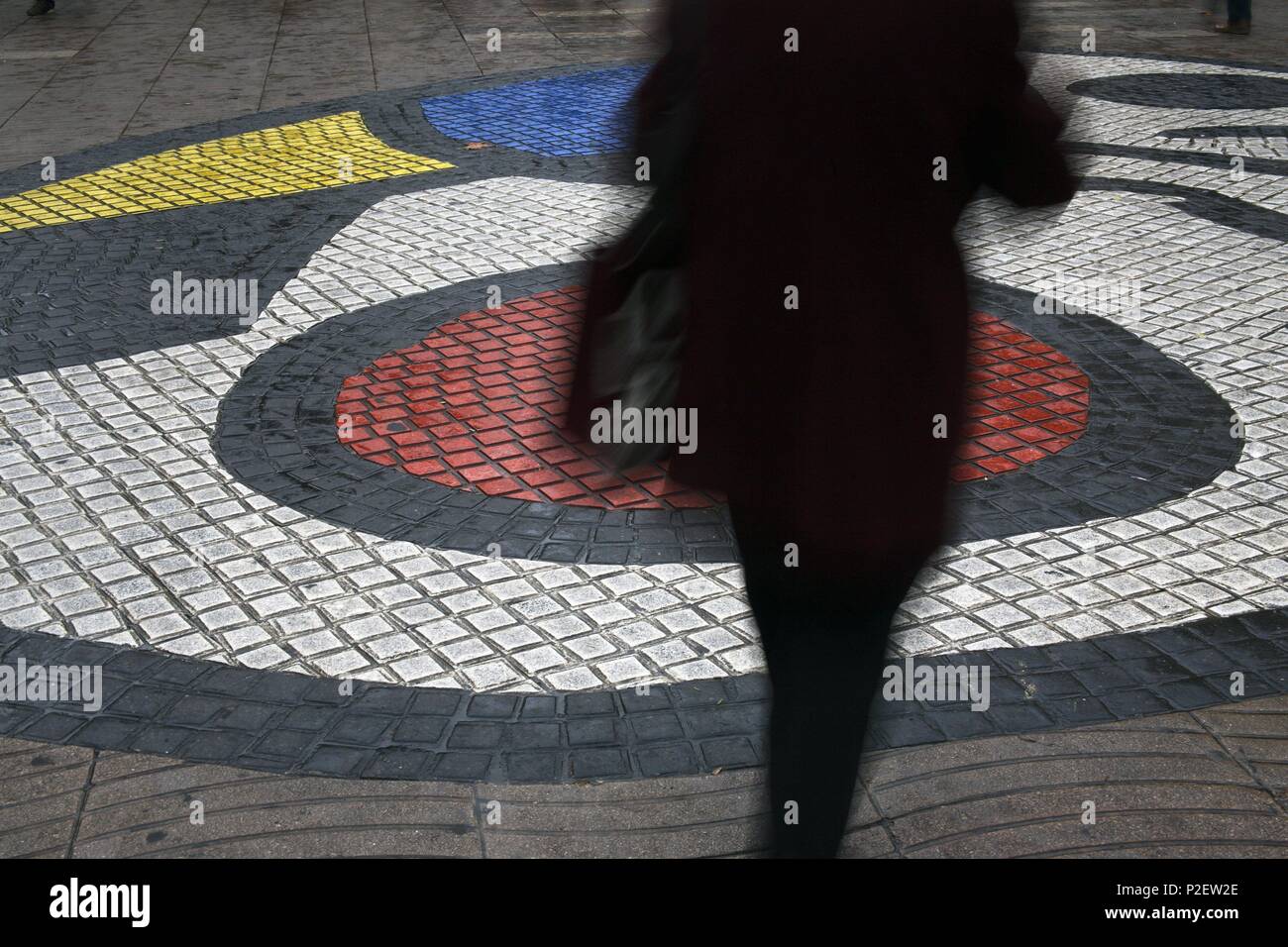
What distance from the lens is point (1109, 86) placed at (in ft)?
38.5

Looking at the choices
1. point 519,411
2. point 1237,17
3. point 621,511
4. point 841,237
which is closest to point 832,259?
point 841,237

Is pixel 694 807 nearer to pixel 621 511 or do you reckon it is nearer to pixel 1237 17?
pixel 621 511

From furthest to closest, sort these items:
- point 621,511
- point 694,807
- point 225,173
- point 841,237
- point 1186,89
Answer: point 1186,89 < point 225,173 < point 621,511 < point 694,807 < point 841,237

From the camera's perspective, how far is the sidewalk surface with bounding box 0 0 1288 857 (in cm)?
335

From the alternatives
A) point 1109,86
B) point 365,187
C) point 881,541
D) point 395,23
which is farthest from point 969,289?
point 395,23

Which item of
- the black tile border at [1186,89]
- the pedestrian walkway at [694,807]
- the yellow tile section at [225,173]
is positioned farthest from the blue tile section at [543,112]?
the pedestrian walkway at [694,807]

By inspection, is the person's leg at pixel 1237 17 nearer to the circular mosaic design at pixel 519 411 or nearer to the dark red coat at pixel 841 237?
the circular mosaic design at pixel 519 411

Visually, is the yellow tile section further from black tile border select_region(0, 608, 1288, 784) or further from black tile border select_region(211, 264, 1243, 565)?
black tile border select_region(0, 608, 1288, 784)

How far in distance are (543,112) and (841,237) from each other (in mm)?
9592

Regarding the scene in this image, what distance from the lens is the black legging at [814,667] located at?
8.25ft

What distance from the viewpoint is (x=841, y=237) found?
2.29 m

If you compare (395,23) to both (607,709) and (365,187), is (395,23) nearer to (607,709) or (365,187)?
(365,187)

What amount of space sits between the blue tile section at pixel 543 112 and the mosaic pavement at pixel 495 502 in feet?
5.97
